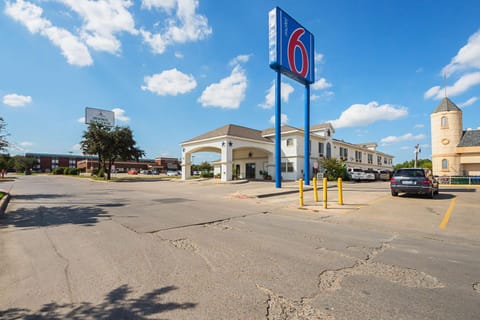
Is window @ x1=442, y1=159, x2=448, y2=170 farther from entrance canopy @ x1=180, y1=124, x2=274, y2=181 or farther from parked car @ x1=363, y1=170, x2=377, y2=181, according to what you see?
entrance canopy @ x1=180, y1=124, x2=274, y2=181

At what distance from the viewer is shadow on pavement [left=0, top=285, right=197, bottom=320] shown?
2584 mm

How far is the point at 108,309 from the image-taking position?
106 inches

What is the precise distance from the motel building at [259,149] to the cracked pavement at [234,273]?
2238 cm

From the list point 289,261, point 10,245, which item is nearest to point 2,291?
point 10,245

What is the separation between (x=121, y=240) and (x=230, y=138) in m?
23.3

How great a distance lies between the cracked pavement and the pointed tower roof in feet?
109

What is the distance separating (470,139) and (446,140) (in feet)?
7.50

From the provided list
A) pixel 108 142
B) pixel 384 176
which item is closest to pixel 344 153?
pixel 384 176

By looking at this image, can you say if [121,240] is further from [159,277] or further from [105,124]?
[105,124]

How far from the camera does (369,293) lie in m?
3.05

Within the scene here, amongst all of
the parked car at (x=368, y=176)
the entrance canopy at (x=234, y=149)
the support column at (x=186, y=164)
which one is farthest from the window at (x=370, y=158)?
the support column at (x=186, y=164)

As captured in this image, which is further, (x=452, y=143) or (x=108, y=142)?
(x=108, y=142)

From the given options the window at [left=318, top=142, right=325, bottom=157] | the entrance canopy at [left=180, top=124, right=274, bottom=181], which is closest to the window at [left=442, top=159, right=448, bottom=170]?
the window at [left=318, top=142, right=325, bottom=157]

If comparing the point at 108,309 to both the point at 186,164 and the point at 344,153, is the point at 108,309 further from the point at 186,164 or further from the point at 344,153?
the point at 344,153
